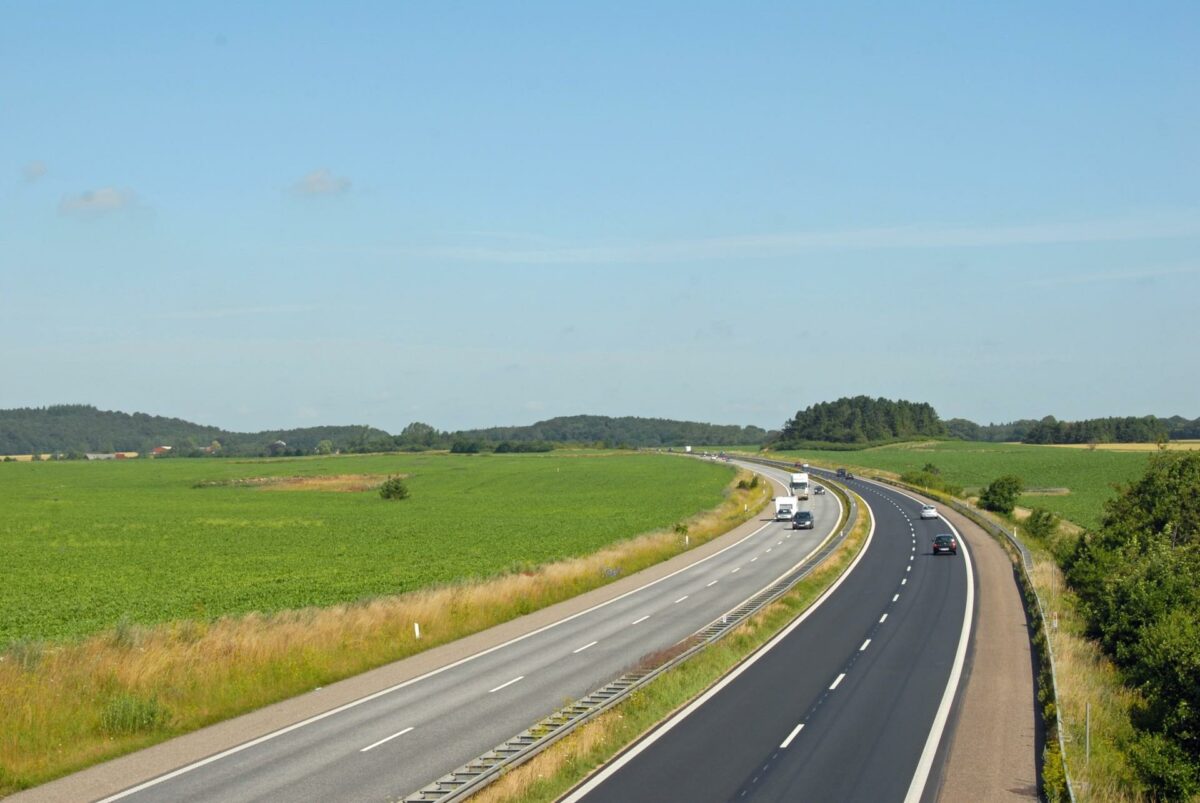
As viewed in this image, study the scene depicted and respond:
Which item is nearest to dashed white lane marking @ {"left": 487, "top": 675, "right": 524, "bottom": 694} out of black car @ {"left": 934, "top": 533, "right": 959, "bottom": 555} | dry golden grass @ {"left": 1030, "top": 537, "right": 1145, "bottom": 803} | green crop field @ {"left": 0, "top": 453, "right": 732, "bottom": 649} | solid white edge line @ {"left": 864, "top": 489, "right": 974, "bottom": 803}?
solid white edge line @ {"left": 864, "top": 489, "right": 974, "bottom": 803}

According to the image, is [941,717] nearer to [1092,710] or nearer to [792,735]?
[1092,710]

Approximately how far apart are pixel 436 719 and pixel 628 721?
182 inches

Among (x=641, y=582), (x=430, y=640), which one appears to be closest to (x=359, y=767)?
(x=430, y=640)

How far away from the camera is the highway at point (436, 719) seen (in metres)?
21.3

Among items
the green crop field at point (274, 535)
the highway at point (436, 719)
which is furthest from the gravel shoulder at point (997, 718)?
the green crop field at point (274, 535)

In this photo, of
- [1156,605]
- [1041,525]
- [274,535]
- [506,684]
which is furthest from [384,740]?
[1041,525]

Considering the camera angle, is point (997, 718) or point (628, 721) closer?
point (628, 721)

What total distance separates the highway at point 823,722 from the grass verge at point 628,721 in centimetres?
39

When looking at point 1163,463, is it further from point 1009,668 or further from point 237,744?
point 237,744

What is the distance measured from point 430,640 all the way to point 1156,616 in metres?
21.9

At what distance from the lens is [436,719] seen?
87.1 feet

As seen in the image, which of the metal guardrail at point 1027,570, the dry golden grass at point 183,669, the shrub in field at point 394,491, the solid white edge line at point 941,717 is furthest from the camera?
the shrub in field at point 394,491

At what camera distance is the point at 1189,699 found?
2464 centimetres

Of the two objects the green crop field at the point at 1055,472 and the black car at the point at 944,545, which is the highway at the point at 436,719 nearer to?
the black car at the point at 944,545
